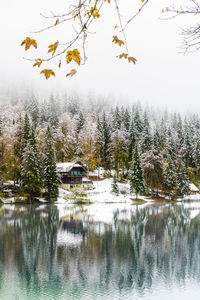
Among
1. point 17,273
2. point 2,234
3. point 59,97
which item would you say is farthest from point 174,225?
point 59,97

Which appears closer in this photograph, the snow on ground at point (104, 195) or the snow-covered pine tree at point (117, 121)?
the snow on ground at point (104, 195)

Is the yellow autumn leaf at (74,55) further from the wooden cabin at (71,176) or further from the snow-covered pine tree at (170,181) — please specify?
the snow-covered pine tree at (170,181)

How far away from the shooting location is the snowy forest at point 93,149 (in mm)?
42188

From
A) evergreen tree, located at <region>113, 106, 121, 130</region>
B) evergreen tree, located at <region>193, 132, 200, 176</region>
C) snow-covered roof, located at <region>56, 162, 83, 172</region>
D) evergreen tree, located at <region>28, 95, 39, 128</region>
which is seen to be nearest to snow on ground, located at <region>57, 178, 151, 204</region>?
snow-covered roof, located at <region>56, 162, 83, 172</region>

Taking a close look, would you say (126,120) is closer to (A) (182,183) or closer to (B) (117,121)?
(B) (117,121)

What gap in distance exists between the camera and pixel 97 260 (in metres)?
15.3

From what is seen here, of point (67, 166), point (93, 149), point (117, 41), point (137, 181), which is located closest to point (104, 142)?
point (93, 149)

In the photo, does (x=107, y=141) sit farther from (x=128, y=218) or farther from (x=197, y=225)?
(x=197, y=225)

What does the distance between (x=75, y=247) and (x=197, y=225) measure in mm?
13785

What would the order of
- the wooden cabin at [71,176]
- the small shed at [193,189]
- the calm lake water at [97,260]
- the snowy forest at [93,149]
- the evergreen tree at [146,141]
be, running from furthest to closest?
the evergreen tree at [146,141] → the small shed at [193,189] → the wooden cabin at [71,176] → the snowy forest at [93,149] → the calm lake water at [97,260]

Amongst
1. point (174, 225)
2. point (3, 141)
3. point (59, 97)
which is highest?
point (59, 97)

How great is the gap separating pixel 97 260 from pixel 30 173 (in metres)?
26.6

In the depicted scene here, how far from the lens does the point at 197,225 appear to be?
2625cm

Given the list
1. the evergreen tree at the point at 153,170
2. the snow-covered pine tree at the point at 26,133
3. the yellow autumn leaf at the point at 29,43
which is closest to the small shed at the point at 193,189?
the evergreen tree at the point at 153,170
